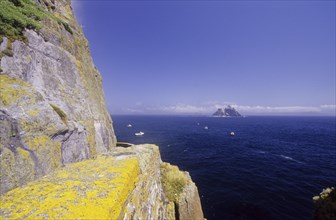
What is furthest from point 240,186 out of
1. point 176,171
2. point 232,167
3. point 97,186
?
point 97,186

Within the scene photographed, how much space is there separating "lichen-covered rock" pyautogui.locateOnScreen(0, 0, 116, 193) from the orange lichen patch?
1119 millimetres

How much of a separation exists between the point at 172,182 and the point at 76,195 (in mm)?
7251

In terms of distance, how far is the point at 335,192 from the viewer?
15.3m

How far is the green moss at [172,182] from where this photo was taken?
8982 millimetres

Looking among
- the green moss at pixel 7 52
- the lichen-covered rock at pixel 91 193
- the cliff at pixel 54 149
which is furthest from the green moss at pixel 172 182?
the green moss at pixel 7 52

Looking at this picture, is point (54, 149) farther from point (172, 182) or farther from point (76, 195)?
point (172, 182)

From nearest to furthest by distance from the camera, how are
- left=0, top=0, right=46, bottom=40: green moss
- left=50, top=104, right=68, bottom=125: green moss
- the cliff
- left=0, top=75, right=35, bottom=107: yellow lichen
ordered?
the cliff → left=0, top=75, right=35, bottom=107: yellow lichen → left=0, top=0, right=46, bottom=40: green moss → left=50, top=104, right=68, bottom=125: green moss

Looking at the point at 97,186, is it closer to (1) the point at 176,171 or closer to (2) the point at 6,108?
(2) the point at 6,108

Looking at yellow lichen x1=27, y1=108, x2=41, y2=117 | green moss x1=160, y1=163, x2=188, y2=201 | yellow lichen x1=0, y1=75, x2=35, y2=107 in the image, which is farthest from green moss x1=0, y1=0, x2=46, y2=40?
green moss x1=160, y1=163, x2=188, y2=201

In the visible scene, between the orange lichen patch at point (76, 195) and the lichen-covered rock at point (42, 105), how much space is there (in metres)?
1.12

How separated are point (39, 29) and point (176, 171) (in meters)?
9.86

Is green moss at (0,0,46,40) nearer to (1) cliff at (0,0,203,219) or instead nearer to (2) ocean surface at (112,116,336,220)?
(1) cliff at (0,0,203,219)

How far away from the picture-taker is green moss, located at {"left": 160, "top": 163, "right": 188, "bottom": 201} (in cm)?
898

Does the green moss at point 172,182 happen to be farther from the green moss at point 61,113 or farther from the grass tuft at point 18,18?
the grass tuft at point 18,18
